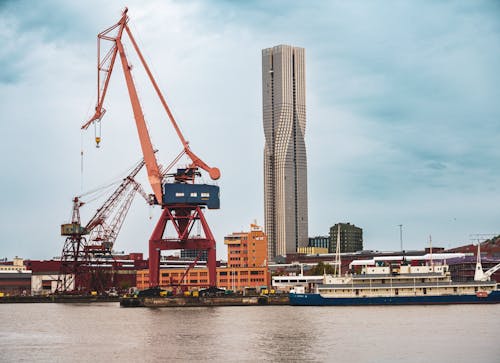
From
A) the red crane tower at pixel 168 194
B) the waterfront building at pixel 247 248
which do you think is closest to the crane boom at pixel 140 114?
the red crane tower at pixel 168 194

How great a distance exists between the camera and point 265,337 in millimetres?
49938

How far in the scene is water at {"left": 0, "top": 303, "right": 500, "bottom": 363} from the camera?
4112cm

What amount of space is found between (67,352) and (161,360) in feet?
23.1

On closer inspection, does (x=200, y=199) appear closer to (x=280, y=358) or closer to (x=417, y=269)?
(x=417, y=269)

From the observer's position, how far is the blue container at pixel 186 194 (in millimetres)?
98438

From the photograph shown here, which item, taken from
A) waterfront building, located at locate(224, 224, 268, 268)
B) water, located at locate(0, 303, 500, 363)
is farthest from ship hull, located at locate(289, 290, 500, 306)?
waterfront building, located at locate(224, 224, 268, 268)

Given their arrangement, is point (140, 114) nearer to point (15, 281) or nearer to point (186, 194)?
point (186, 194)

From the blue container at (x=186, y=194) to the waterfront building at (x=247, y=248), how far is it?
4704cm

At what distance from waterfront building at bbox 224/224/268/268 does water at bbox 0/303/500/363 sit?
72.4 m

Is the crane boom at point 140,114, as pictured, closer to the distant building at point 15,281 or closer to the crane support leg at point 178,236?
the crane support leg at point 178,236

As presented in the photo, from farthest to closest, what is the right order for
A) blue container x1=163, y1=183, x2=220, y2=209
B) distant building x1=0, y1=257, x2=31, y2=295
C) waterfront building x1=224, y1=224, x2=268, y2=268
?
distant building x1=0, y1=257, x2=31, y2=295, waterfront building x1=224, y1=224, x2=268, y2=268, blue container x1=163, y1=183, x2=220, y2=209

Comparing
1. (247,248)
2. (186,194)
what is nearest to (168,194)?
(186,194)

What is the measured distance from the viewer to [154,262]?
99.4 m

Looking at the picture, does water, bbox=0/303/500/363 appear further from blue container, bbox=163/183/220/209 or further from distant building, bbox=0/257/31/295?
distant building, bbox=0/257/31/295
